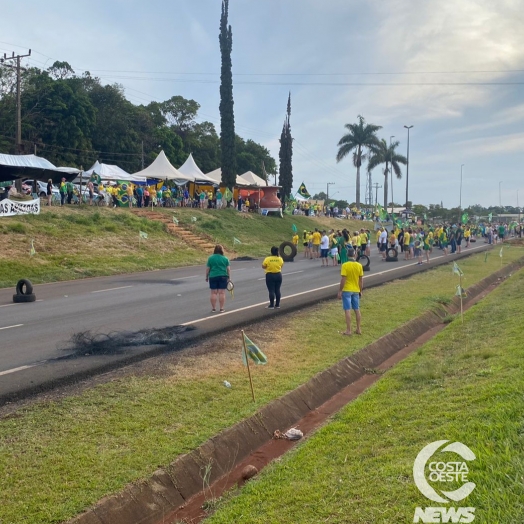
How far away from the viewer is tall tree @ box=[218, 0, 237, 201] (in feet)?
153

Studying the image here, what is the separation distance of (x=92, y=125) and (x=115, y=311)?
47950mm

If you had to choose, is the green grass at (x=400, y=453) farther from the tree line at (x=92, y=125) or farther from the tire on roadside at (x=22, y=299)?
the tree line at (x=92, y=125)

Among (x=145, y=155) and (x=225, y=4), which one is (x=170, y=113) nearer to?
(x=145, y=155)

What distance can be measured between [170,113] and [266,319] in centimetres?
7478

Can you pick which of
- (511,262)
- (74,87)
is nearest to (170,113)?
(74,87)

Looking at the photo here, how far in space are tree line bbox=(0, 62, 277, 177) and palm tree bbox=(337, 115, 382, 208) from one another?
1596 centimetres

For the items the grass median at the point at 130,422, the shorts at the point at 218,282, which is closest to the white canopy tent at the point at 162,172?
the shorts at the point at 218,282

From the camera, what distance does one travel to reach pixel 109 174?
40.5 metres

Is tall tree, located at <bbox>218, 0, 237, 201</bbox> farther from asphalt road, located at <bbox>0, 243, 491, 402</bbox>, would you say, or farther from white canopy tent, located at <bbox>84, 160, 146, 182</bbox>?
asphalt road, located at <bbox>0, 243, 491, 402</bbox>

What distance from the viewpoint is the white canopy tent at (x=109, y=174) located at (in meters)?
39.3

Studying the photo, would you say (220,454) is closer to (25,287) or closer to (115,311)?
(115,311)

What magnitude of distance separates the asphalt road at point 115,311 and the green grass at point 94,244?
189 centimetres

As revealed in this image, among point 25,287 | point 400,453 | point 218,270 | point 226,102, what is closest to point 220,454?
point 400,453

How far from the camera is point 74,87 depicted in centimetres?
5850
